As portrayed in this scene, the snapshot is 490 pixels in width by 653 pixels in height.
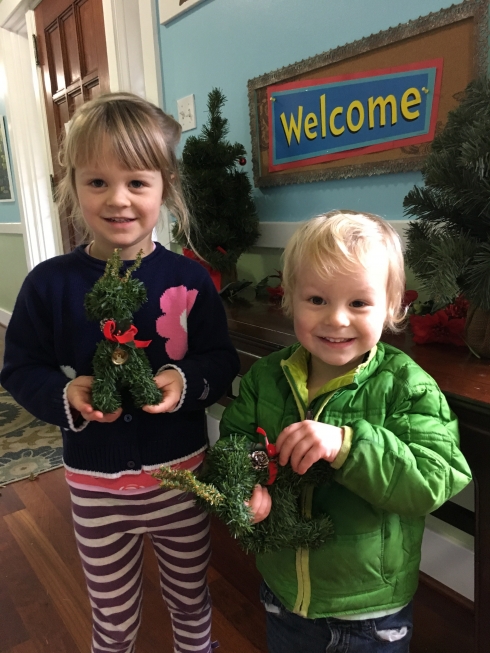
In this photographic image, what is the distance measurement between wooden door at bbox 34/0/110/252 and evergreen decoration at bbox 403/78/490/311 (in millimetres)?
1666

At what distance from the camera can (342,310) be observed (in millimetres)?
689

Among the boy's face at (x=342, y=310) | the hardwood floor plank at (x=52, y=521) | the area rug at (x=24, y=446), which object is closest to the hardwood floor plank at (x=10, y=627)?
the hardwood floor plank at (x=52, y=521)

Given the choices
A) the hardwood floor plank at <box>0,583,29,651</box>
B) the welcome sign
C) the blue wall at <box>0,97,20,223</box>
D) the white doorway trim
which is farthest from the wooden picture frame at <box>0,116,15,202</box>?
the hardwood floor plank at <box>0,583,29,651</box>

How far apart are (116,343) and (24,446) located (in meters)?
1.79

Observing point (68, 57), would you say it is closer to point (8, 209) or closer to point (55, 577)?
point (8, 209)

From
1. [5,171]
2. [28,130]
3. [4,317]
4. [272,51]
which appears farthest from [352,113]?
[4,317]

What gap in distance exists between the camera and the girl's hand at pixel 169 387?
78 centimetres

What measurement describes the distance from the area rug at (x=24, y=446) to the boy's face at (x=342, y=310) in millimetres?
1658

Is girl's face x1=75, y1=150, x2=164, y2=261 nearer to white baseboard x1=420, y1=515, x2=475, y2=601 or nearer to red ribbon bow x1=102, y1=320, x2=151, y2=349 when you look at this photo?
red ribbon bow x1=102, y1=320, x2=151, y2=349

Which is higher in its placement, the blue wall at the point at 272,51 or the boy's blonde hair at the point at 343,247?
the blue wall at the point at 272,51

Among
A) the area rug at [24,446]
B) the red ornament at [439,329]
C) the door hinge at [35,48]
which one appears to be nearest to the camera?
the red ornament at [439,329]

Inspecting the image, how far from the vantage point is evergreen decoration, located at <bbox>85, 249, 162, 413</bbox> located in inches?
27.1

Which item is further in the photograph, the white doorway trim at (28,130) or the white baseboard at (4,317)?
the white baseboard at (4,317)

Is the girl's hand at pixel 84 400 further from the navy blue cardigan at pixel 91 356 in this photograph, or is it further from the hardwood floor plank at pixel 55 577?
the hardwood floor plank at pixel 55 577
